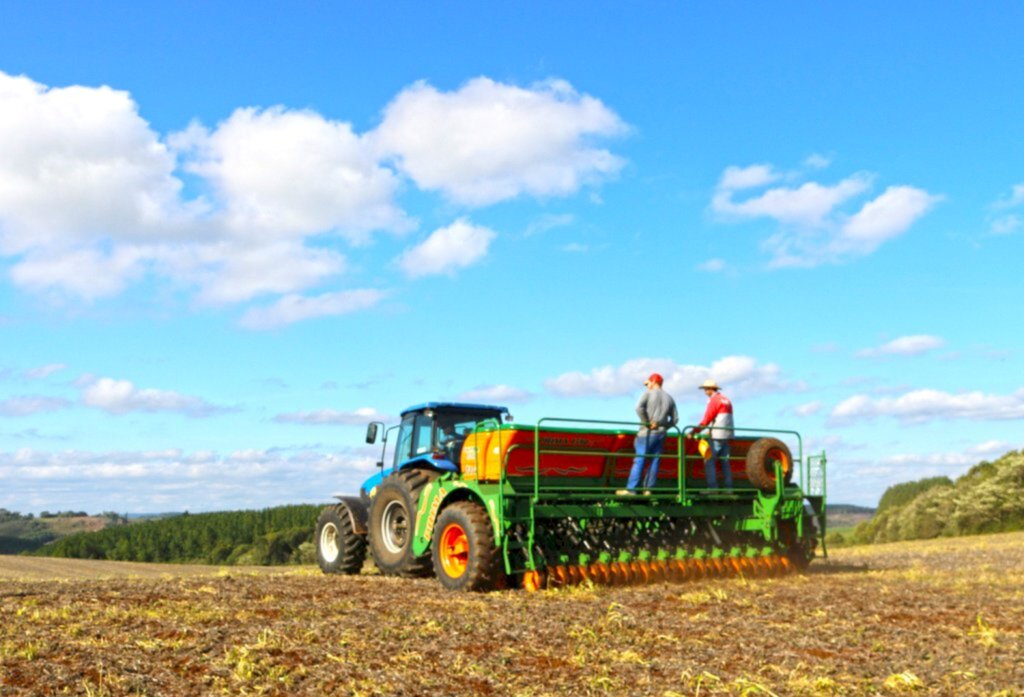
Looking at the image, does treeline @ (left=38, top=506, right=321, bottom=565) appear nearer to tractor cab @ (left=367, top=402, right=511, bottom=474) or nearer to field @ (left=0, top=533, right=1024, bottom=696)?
tractor cab @ (left=367, top=402, right=511, bottom=474)

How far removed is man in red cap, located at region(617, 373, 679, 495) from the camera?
46.7 ft

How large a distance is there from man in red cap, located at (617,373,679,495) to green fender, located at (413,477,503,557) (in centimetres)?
229

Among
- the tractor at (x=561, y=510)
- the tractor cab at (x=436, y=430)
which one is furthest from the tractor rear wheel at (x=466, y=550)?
the tractor cab at (x=436, y=430)

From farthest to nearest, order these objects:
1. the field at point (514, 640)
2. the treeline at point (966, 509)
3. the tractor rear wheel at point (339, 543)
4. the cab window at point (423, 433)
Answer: the treeline at point (966, 509), the tractor rear wheel at point (339, 543), the cab window at point (423, 433), the field at point (514, 640)

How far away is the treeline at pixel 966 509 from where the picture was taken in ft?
128

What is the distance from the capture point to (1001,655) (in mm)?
7910

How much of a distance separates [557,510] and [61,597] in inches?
240

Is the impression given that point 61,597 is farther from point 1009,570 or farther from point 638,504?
point 1009,570

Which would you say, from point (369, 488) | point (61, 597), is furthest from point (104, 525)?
point (61, 597)

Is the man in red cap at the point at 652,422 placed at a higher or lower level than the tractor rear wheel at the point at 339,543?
higher

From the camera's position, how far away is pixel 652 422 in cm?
1425

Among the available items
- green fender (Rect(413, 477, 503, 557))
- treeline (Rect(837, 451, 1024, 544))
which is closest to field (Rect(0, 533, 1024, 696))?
green fender (Rect(413, 477, 503, 557))

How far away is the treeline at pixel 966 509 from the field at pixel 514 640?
28744 millimetres

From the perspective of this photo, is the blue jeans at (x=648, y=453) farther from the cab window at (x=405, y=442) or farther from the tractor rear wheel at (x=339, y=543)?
the tractor rear wheel at (x=339, y=543)
